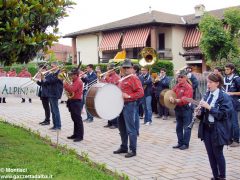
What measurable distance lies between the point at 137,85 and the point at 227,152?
2.49 metres

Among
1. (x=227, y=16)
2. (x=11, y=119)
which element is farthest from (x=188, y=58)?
(x=11, y=119)

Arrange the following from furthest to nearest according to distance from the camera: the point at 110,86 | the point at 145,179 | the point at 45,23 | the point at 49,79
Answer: the point at 49,79
the point at 110,86
the point at 45,23
the point at 145,179

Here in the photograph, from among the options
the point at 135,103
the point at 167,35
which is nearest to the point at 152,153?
the point at 135,103

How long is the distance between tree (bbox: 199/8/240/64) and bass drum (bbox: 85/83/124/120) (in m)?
19.2

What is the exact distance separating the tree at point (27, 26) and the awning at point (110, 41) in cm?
3255

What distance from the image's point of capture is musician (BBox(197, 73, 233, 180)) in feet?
20.0

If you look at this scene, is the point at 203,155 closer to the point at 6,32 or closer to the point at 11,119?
the point at 6,32

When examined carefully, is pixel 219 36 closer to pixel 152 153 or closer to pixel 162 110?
pixel 162 110

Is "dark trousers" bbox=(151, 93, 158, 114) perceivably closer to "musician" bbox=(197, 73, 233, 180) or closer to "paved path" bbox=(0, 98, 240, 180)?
"paved path" bbox=(0, 98, 240, 180)

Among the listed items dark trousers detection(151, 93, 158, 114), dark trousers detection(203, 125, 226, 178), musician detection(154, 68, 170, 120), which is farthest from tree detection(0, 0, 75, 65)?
dark trousers detection(151, 93, 158, 114)

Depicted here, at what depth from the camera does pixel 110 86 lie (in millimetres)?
8328

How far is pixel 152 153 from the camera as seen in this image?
860 cm

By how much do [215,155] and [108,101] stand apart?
2.81 meters

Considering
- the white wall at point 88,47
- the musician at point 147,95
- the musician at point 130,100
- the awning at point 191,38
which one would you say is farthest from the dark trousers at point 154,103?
the white wall at point 88,47
